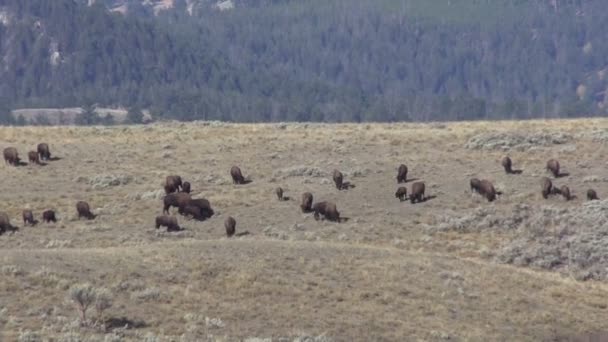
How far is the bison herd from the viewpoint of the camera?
41.8 meters

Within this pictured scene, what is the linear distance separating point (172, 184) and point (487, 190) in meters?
12.3

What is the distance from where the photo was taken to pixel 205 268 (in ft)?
105

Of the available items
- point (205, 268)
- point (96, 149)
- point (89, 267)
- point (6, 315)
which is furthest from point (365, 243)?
point (96, 149)

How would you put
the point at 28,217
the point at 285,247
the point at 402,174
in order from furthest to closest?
the point at 402,174
the point at 28,217
the point at 285,247

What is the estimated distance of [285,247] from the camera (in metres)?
35.1

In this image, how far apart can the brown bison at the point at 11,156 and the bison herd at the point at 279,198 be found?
31.1 feet

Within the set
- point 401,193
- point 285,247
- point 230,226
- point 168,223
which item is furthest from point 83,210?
point 401,193

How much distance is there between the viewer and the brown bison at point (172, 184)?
156 feet

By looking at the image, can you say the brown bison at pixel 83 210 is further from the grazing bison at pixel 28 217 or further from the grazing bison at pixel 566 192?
the grazing bison at pixel 566 192

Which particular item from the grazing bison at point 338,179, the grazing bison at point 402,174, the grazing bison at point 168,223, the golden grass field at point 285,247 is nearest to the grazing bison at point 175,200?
the golden grass field at point 285,247

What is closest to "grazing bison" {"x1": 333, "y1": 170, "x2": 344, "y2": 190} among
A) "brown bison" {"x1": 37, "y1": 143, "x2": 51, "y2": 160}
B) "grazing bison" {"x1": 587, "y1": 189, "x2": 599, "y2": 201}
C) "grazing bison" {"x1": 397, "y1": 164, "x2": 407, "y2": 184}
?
"grazing bison" {"x1": 397, "y1": 164, "x2": 407, "y2": 184}

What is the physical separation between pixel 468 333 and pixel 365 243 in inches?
451

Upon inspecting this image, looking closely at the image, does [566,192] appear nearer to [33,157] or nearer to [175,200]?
[175,200]

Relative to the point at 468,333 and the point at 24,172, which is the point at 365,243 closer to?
the point at 468,333
